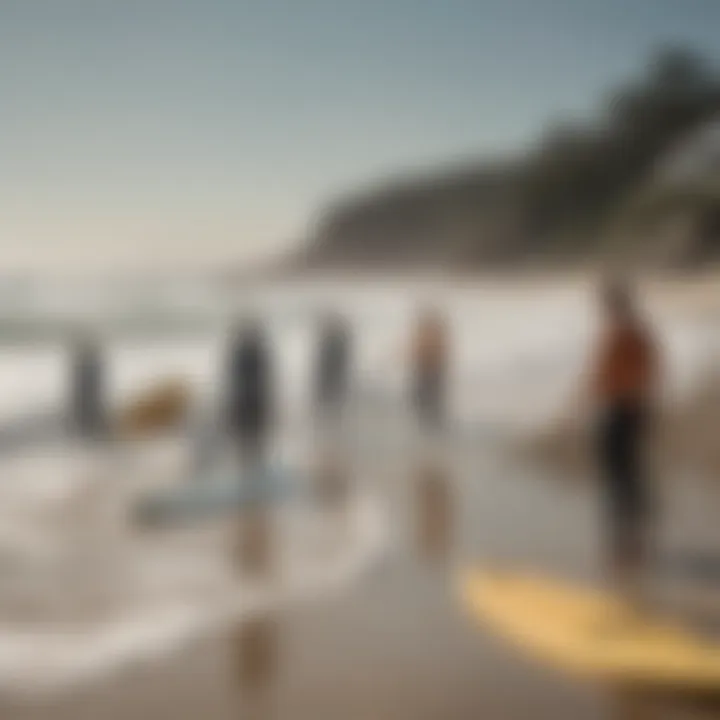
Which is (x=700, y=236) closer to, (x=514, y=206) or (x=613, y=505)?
(x=514, y=206)

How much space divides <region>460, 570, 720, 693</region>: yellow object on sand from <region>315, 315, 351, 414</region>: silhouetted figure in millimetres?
246

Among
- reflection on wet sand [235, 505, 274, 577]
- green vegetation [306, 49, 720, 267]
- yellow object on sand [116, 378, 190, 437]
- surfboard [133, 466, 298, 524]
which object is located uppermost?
green vegetation [306, 49, 720, 267]

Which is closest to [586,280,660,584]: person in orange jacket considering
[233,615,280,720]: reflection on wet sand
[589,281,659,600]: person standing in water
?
[589,281,659,600]: person standing in water

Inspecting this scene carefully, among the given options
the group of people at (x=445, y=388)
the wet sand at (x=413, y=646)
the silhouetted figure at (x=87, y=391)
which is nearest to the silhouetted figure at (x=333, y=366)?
the group of people at (x=445, y=388)

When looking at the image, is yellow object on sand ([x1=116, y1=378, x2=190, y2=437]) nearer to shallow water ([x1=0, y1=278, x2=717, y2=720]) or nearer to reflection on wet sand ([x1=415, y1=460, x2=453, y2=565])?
shallow water ([x1=0, y1=278, x2=717, y2=720])

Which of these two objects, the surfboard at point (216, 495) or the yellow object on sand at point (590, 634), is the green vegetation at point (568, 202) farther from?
the yellow object on sand at point (590, 634)

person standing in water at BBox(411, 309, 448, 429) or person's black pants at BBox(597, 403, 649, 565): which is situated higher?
person standing in water at BBox(411, 309, 448, 429)

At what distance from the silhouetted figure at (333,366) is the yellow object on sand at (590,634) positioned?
0.25 m

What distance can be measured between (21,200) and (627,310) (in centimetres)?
69

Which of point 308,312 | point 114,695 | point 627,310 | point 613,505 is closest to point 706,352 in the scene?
point 627,310

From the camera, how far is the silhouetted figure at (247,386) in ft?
4.35

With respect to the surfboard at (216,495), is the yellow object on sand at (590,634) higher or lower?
lower

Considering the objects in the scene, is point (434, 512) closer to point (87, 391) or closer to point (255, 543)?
point (255, 543)

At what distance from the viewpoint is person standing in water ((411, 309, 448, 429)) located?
4.41 feet
